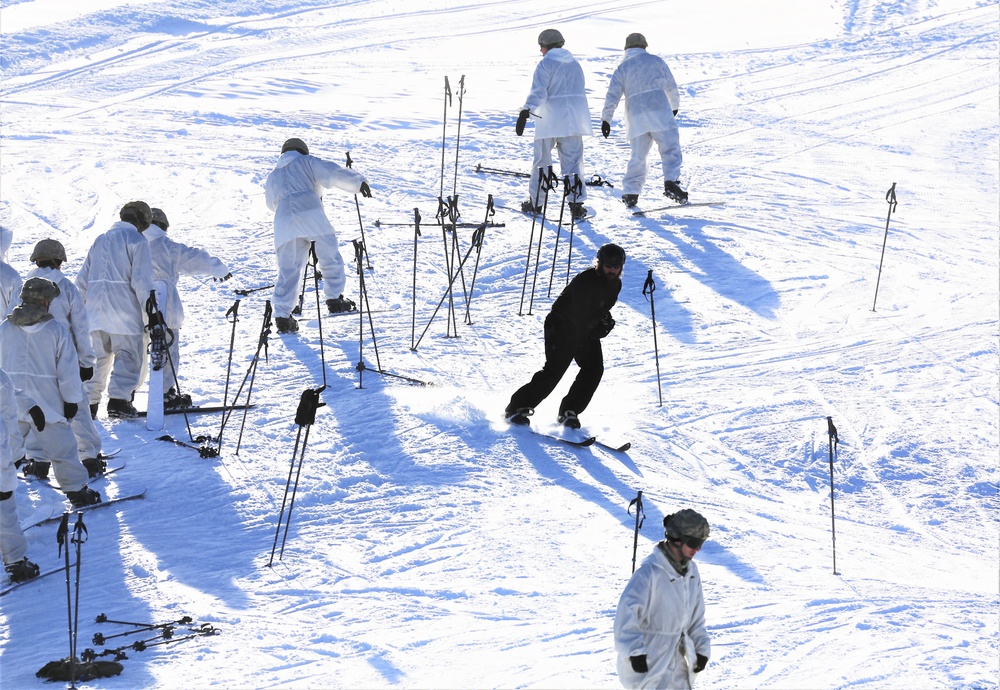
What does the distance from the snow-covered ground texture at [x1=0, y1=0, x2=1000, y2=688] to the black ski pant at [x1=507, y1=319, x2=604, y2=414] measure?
0.31 m

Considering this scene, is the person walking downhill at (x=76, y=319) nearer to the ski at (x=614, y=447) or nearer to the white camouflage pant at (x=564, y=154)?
the ski at (x=614, y=447)

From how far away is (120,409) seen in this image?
31.4ft

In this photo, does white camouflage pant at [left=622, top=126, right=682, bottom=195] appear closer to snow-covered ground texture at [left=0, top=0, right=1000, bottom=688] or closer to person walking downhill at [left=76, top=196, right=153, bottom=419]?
snow-covered ground texture at [left=0, top=0, right=1000, bottom=688]

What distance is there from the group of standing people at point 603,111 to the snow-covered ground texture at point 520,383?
58cm

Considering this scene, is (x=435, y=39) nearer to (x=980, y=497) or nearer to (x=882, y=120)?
(x=882, y=120)

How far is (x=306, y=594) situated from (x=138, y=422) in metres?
3.10

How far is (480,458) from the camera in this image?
28.7 feet

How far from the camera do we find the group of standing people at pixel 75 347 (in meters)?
7.34

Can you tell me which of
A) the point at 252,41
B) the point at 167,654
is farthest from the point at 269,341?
the point at 252,41

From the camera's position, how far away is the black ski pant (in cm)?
872

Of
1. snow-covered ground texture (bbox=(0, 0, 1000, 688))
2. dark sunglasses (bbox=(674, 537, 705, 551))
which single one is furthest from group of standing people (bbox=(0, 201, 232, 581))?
dark sunglasses (bbox=(674, 537, 705, 551))

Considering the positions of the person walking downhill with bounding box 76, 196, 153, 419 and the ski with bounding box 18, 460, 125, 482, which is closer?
the ski with bounding box 18, 460, 125, 482

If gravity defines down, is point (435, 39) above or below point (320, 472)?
above

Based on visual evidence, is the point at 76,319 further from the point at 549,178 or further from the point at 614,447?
the point at 549,178
